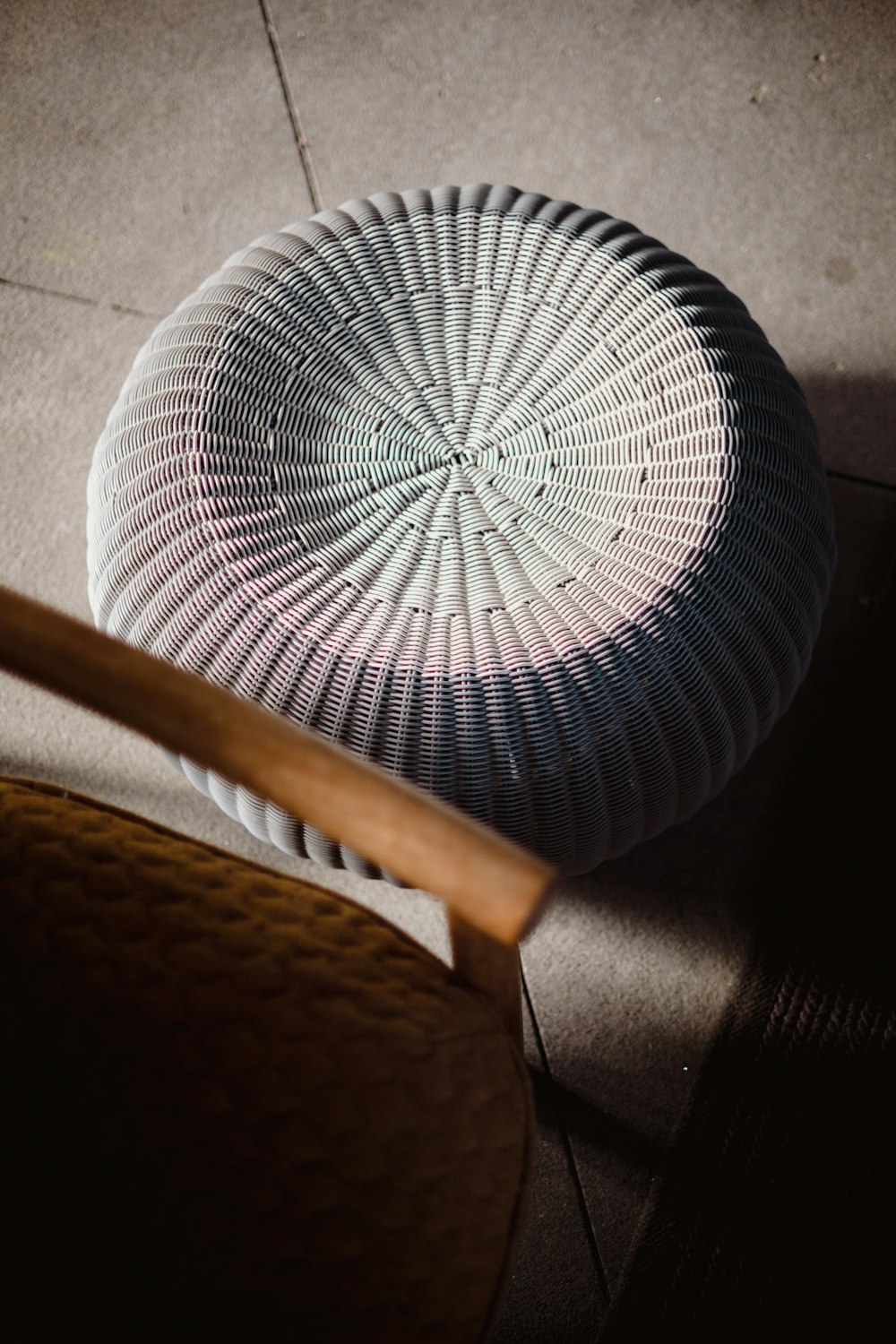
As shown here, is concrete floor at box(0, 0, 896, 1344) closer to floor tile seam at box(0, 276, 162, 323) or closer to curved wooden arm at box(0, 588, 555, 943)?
floor tile seam at box(0, 276, 162, 323)

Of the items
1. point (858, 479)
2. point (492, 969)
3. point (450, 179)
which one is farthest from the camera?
point (450, 179)

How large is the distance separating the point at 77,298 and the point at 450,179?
575 mm

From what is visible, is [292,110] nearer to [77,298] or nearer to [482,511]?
[77,298]

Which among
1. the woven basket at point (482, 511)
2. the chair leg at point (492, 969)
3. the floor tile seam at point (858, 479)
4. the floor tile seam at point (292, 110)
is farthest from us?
the floor tile seam at point (292, 110)

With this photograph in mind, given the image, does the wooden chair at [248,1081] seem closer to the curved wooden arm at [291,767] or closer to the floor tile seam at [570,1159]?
the curved wooden arm at [291,767]

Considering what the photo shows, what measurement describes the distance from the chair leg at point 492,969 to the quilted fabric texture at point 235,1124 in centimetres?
1

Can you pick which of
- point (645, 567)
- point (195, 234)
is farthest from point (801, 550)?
point (195, 234)

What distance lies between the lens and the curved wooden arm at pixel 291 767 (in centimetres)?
44

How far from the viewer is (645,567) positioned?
85 centimetres

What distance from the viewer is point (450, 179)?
1454mm

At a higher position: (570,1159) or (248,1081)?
(248,1081)

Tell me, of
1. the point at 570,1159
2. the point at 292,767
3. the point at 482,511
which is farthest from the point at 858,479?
the point at 292,767

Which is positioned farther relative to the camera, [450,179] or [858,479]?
[450,179]

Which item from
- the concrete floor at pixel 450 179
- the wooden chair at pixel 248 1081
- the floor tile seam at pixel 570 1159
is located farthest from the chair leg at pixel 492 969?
the concrete floor at pixel 450 179
